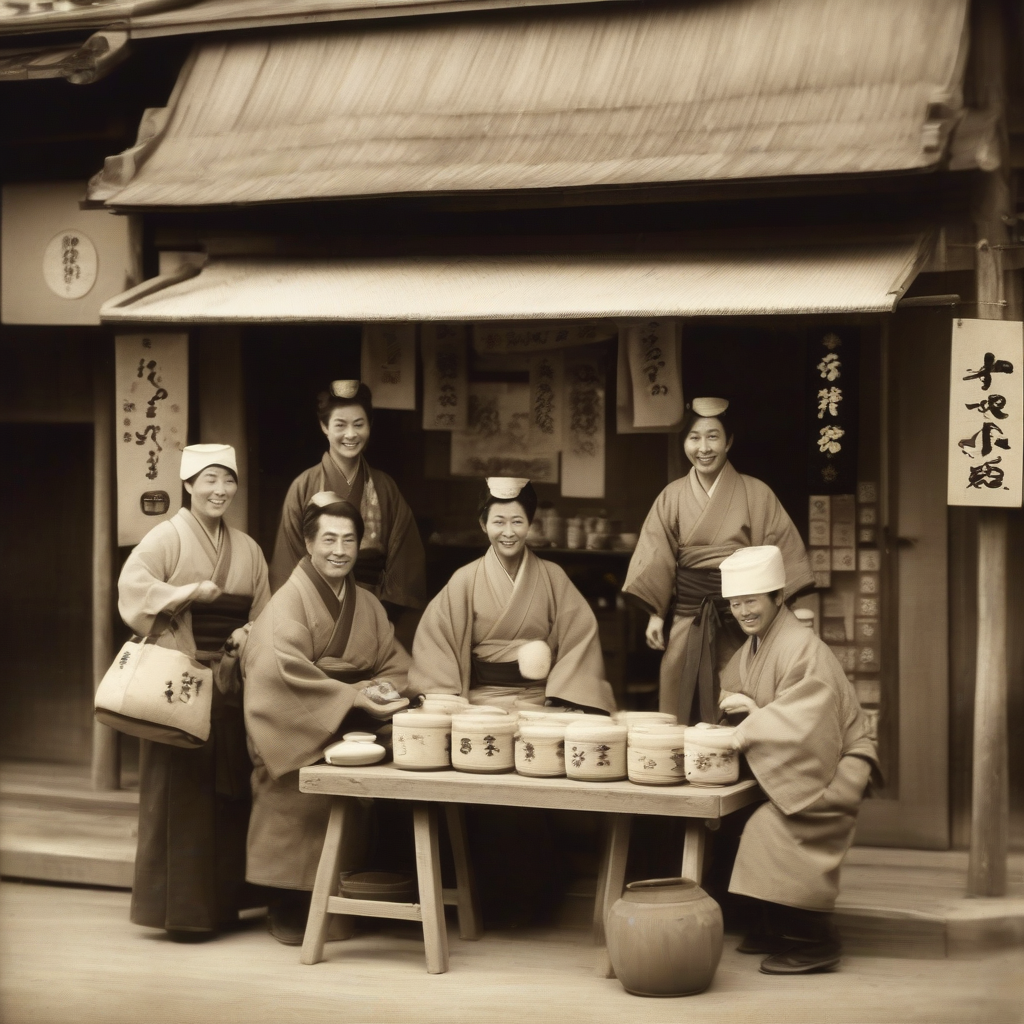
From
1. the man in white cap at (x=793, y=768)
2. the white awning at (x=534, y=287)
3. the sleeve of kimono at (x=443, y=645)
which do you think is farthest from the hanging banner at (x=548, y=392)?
the man in white cap at (x=793, y=768)

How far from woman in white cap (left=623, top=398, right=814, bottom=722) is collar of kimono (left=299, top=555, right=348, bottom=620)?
4.91 feet

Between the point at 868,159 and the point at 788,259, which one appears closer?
the point at 868,159

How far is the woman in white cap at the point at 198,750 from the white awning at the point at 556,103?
1719mm

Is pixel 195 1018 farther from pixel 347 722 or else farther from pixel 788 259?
pixel 788 259

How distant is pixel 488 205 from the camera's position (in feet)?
22.6

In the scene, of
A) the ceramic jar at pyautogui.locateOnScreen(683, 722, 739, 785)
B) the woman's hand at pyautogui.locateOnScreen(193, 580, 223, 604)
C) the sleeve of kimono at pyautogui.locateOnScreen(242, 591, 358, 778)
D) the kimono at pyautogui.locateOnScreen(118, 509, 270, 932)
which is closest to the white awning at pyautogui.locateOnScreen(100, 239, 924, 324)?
the kimono at pyautogui.locateOnScreen(118, 509, 270, 932)

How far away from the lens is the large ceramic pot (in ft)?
17.8

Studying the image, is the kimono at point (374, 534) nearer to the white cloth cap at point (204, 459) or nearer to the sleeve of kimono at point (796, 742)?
the white cloth cap at point (204, 459)

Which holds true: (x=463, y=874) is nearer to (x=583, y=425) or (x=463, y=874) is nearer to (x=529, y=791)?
(x=529, y=791)

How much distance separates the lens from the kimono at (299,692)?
6164 millimetres

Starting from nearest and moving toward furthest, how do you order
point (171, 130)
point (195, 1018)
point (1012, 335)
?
point (195, 1018), point (1012, 335), point (171, 130)

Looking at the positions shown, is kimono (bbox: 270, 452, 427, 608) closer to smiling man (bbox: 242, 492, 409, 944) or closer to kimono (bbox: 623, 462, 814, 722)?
smiling man (bbox: 242, 492, 409, 944)

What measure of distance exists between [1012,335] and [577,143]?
7.41ft

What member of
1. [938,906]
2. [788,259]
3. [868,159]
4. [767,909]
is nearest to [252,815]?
[767,909]
